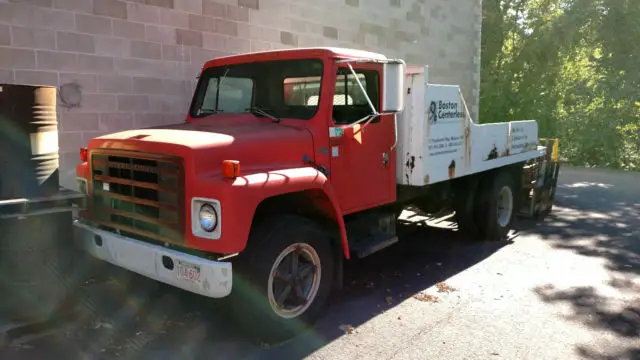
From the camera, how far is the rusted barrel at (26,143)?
3.97 meters

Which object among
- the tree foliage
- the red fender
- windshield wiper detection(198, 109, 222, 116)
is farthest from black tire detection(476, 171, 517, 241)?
the tree foliage

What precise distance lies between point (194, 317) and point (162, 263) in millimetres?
1002

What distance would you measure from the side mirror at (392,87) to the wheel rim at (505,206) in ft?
11.3

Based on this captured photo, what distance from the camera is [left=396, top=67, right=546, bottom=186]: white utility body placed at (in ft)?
16.4

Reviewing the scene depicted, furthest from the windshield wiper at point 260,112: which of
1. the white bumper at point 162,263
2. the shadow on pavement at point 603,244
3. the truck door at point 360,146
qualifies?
the shadow on pavement at point 603,244

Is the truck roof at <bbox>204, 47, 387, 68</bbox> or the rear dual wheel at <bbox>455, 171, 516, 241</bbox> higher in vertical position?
the truck roof at <bbox>204, 47, 387, 68</bbox>

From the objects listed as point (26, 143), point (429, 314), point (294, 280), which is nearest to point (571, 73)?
point (429, 314)

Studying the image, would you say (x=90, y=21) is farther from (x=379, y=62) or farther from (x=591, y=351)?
(x=591, y=351)

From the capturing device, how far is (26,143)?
4.07 meters

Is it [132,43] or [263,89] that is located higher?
[132,43]

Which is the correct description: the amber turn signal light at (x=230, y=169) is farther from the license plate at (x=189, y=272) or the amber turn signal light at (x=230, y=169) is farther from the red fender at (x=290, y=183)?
the license plate at (x=189, y=272)

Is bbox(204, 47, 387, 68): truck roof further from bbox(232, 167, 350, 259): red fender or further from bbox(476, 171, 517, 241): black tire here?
bbox(476, 171, 517, 241): black tire

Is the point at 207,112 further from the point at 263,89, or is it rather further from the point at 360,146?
the point at 360,146

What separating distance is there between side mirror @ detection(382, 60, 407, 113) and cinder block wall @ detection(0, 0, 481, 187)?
3413mm
